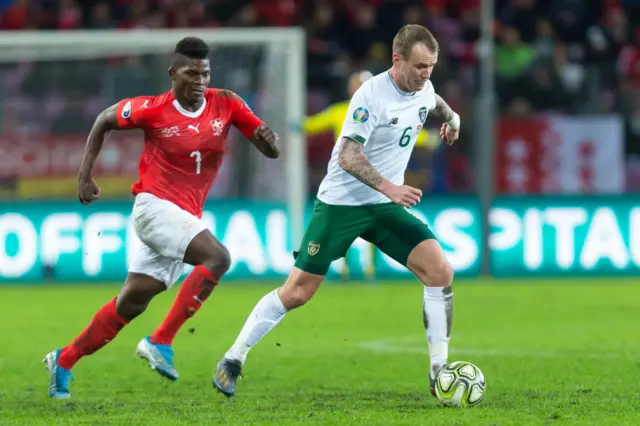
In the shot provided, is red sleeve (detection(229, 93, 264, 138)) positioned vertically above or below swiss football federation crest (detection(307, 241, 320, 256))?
above

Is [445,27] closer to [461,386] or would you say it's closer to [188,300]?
[188,300]

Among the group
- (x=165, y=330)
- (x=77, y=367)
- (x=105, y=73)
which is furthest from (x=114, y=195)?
(x=165, y=330)

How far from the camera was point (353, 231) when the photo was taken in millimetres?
7543

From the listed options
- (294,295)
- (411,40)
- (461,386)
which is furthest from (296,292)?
(411,40)

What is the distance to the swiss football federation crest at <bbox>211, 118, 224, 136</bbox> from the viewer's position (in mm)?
8023

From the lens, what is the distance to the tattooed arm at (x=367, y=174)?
6922 mm

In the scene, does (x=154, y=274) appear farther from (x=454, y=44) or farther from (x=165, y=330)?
(x=454, y=44)

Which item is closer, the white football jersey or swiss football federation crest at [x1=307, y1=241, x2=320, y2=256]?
the white football jersey

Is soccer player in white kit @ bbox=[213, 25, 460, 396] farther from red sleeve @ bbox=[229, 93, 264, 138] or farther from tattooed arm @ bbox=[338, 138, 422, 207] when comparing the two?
red sleeve @ bbox=[229, 93, 264, 138]

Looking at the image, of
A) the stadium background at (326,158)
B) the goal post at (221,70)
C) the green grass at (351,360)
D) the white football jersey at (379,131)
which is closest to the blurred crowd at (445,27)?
the stadium background at (326,158)

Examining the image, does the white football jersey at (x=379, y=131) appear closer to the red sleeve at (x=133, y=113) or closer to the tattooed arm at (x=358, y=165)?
the tattooed arm at (x=358, y=165)

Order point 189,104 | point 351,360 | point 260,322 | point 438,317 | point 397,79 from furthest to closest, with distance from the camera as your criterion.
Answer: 1. point 351,360
2. point 189,104
3. point 260,322
4. point 438,317
5. point 397,79

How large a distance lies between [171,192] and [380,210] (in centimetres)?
133

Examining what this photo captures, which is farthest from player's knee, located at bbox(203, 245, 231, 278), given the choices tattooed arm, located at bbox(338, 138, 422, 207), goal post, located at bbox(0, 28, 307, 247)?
goal post, located at bbox(0, 28, 307, 247)
